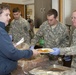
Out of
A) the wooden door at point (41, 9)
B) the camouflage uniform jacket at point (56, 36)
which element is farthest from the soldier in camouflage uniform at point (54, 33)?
the wooden door at point (41, 9)

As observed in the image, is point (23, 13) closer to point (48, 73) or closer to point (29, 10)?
point (29, 10)

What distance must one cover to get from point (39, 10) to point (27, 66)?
224cm

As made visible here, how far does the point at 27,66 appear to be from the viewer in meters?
1.72

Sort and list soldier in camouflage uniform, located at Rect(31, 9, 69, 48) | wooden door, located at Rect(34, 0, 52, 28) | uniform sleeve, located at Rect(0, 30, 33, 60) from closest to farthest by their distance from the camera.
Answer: uniform sleeve, located at Rect(0, 30, 33, 60)
soldier in camouflage uniform, located at Rect(31, 9, 69, 48)
wooden door, located at Rect(34, 0, 52, 28)

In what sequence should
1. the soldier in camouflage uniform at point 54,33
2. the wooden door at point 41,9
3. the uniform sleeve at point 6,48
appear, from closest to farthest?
the uniform sleeve at point 6,48 → the soldier in camouflage uniform at point 54,33 → the wooden door at point 41,9

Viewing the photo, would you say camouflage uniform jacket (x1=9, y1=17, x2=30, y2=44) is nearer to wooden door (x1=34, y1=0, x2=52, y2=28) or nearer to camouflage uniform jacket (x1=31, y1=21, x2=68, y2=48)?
wooden door (x1=34, y1=0, x2=52, y2=28)

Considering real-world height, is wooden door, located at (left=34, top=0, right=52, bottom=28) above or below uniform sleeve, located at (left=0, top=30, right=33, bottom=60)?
above

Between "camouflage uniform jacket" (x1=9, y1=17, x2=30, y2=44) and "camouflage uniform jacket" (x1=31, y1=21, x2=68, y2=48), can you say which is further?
"camouflage uniform jacket" (x1=9, y1=17, x2=30, y2=44)

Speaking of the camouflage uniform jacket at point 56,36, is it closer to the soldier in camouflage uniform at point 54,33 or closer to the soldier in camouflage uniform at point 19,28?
the soldier in camouflage uniform at point 54,33

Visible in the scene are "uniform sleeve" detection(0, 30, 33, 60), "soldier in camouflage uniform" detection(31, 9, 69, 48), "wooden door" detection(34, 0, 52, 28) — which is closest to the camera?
"uniform sleeve" detection(0, 30, 33, 60)

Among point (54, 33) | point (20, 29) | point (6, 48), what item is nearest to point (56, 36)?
point (54, 33)

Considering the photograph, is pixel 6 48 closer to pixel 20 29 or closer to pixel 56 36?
pixel 56 36

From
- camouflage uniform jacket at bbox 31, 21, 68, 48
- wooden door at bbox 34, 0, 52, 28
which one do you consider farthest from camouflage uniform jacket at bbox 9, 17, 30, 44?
camouflage uniform jacket at bbox 31, 21, 68, 48

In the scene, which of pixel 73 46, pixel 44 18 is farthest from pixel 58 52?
pixel 44 18
